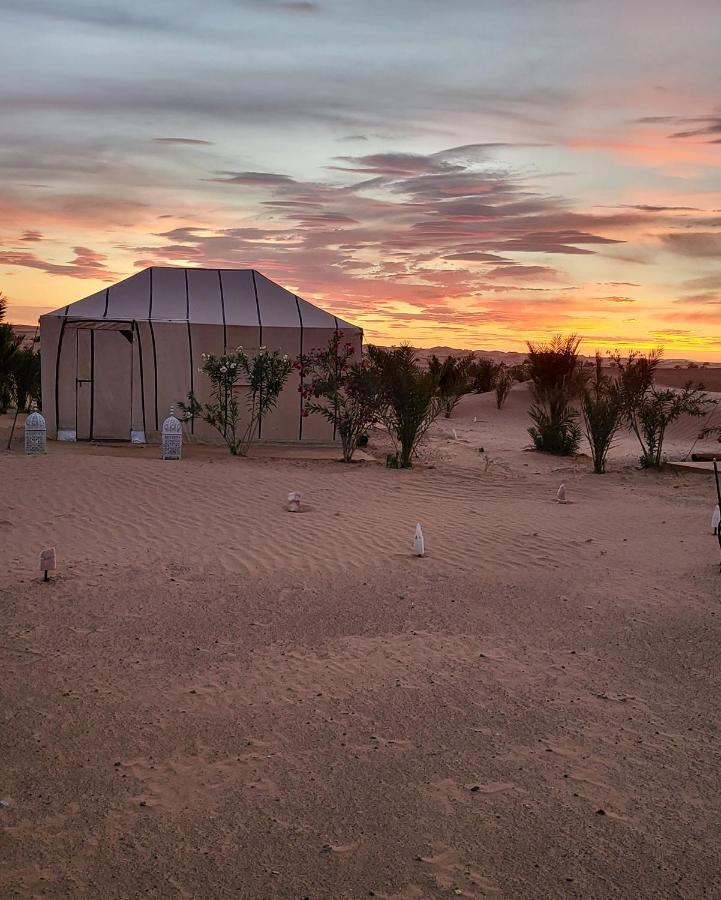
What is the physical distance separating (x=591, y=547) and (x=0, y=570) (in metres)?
5.79

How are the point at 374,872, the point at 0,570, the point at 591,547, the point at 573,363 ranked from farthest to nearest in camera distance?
1. the point at 573,363
2. the point at 591,547
3. the point at 0,570
4. the point at 374,872

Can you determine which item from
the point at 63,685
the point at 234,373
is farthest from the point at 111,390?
the point at 63,685

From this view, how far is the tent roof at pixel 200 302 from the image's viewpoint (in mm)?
18609

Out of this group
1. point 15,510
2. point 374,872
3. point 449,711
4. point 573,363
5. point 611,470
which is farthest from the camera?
point 573,363

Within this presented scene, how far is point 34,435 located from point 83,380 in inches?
119

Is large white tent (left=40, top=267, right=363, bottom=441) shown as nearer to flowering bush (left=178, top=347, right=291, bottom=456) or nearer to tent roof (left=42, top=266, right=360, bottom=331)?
tent roof (left=42, top=266, right=360, bottom=331)

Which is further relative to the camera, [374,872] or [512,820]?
[512,820]

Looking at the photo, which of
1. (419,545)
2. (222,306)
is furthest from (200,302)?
(419,545)

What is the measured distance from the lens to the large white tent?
18.6 meters

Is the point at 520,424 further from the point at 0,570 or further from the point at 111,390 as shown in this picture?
the point at 0,570

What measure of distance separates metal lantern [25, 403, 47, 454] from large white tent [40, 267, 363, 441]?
2424 millimetres

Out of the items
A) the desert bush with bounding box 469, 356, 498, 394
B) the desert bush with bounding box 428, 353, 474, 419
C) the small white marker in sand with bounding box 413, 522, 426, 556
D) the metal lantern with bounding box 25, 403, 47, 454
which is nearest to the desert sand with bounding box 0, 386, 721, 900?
the small white marker in sand with bounding box 413, 522, 426, 556

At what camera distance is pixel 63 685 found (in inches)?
227

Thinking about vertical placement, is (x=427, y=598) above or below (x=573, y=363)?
below
